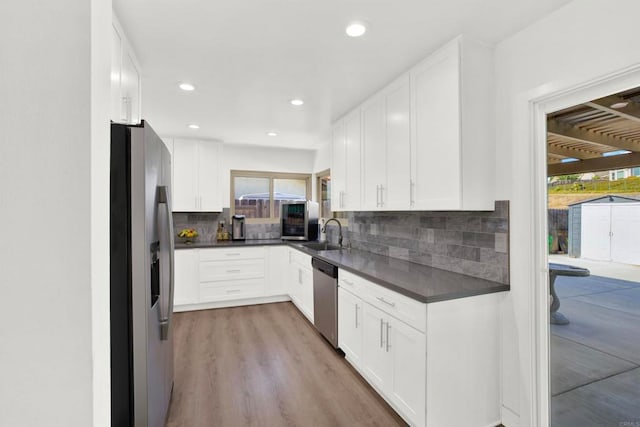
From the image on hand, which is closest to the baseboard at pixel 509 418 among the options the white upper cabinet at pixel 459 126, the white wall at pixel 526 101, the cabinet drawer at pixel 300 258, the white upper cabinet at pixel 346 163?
the white wall at pixel 526 101

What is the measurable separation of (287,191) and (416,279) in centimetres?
358

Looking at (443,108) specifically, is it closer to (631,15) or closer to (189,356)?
(631,15)

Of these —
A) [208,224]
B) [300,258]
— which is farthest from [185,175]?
[300,258]

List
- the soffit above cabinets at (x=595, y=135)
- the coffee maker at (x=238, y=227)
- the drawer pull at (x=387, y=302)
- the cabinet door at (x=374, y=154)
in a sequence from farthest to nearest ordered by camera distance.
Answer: the coffee maker at (x=238, y=227) < the cabinet door at (x=374, y=154) < the drawer pull at (x=387, y=302) < the soffit above cabinets at (x=595, y=135)

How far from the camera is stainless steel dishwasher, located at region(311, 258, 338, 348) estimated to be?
2820 millimetres

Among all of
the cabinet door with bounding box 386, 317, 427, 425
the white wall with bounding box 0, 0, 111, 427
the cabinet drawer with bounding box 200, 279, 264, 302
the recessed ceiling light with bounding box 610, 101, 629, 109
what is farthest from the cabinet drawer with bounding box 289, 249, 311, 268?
the white wall with bounding box 0, 0, 111, 427

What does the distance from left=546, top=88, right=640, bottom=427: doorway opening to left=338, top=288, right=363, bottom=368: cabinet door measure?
1233 mm

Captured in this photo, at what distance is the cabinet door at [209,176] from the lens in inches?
173

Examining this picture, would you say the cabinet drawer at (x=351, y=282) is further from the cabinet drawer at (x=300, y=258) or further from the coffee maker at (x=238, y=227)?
the coffee maker at (x=238, y=227)

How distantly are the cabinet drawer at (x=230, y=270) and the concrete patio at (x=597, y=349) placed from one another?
3452 mm

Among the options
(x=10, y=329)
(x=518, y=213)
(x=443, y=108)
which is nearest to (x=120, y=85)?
(x=10, y=329)

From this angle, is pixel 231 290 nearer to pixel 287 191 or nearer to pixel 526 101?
pixel 287 191

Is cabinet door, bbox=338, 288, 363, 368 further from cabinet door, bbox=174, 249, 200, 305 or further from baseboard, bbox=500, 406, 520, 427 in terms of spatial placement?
cabinet door, bbox=174, 249, 200, 305

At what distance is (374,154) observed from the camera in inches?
108
